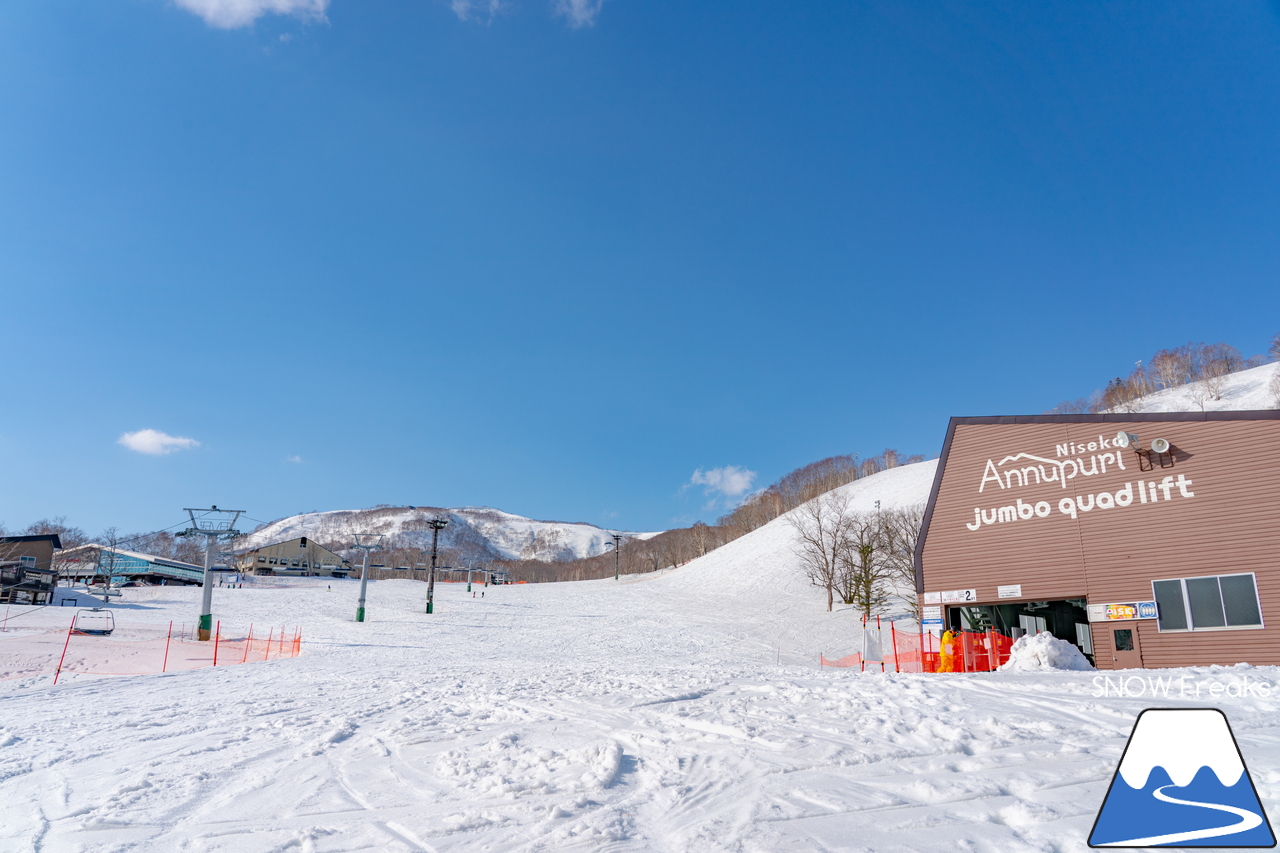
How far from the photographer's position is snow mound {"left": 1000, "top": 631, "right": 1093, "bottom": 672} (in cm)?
1705

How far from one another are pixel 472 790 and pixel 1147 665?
68.0 feet

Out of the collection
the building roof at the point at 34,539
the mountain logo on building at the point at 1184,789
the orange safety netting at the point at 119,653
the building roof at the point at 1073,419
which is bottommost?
the orange safety netting at the point at 119,653

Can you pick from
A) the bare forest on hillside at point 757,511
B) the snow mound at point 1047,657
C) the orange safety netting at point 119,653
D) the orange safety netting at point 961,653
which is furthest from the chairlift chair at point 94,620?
the bare forest on hillside at point 757,511

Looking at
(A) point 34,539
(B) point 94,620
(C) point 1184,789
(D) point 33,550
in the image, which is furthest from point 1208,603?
(D) point 33,550

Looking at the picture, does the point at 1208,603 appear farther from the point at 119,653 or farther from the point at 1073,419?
the point at 119,653

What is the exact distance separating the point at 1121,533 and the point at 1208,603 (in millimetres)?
2649

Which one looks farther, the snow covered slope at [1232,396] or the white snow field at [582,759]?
the snow covered slope at [1232,396]

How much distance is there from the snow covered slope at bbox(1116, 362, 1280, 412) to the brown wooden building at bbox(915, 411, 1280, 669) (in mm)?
81298

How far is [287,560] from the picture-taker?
121 meters

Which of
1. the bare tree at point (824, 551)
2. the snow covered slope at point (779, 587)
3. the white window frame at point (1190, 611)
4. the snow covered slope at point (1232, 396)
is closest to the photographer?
the white window frame at point (1190, 611)

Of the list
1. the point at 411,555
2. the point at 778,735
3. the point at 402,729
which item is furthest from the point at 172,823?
the point at 411,555

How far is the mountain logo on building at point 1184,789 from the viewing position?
4.09 meters

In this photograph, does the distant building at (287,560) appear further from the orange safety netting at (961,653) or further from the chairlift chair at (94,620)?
the orange safety netting at (961,653)

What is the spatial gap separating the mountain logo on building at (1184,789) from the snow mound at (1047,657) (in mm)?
14318
